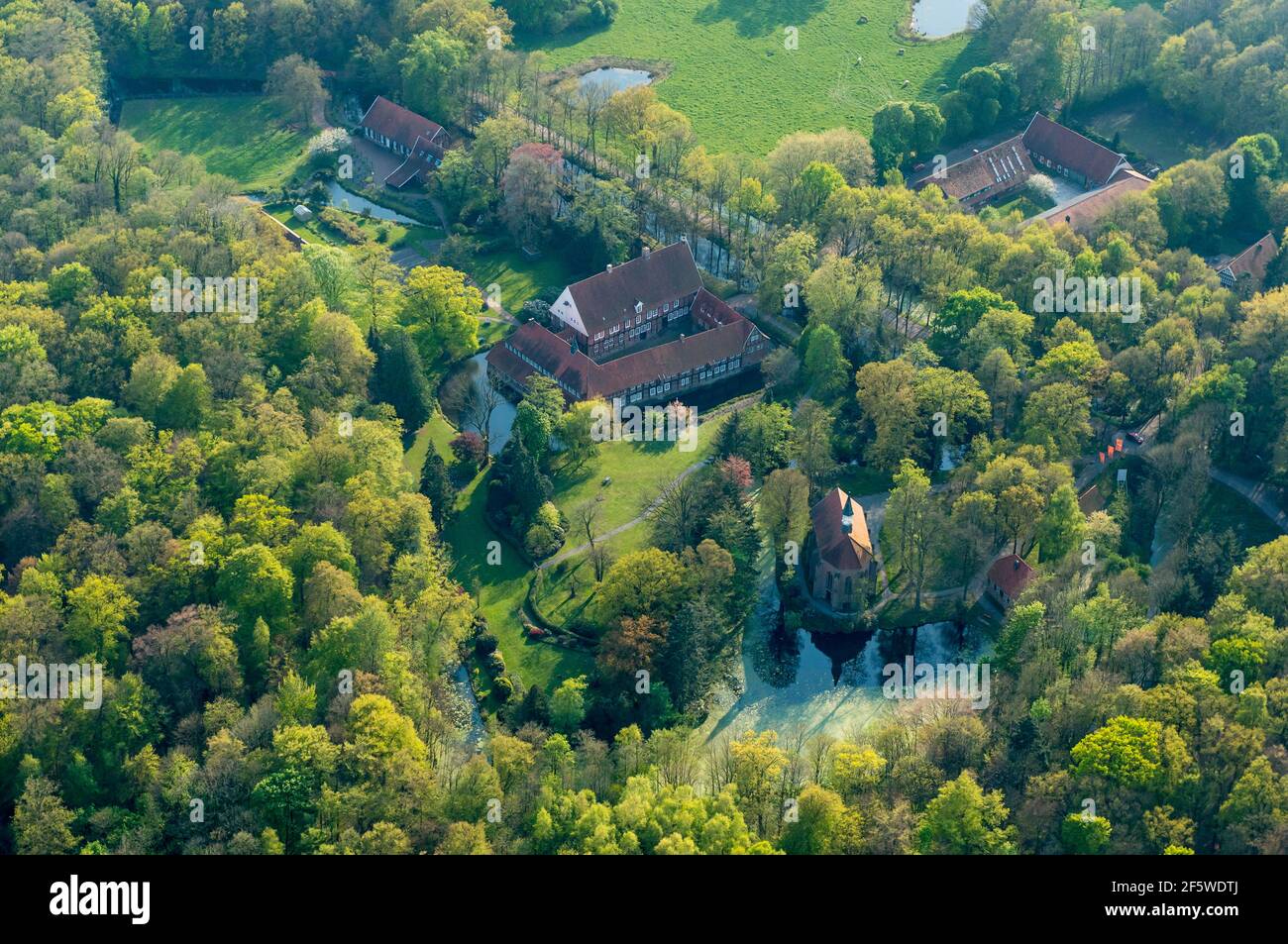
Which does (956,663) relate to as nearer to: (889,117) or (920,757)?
(920,757)

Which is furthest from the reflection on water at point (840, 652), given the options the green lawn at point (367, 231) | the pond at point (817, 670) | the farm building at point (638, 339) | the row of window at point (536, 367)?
the green lawn at point (367, 231)

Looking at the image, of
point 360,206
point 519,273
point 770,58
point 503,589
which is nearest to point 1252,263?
point 770,58

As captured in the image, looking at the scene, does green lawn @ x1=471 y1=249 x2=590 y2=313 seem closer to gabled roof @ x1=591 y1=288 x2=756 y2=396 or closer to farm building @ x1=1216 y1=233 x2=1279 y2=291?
gabled roof @ x1=591 y1=288 x2=756 y2=396

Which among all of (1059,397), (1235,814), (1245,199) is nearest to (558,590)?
(1059,397)

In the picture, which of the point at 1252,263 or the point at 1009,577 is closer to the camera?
the point at 1009,577

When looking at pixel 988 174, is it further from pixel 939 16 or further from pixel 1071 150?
pixel 939 16

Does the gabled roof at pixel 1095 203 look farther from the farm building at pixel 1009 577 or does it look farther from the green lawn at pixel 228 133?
the green lawn at pixel 228 133

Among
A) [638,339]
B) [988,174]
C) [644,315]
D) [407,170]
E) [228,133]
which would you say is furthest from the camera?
[228,133]
